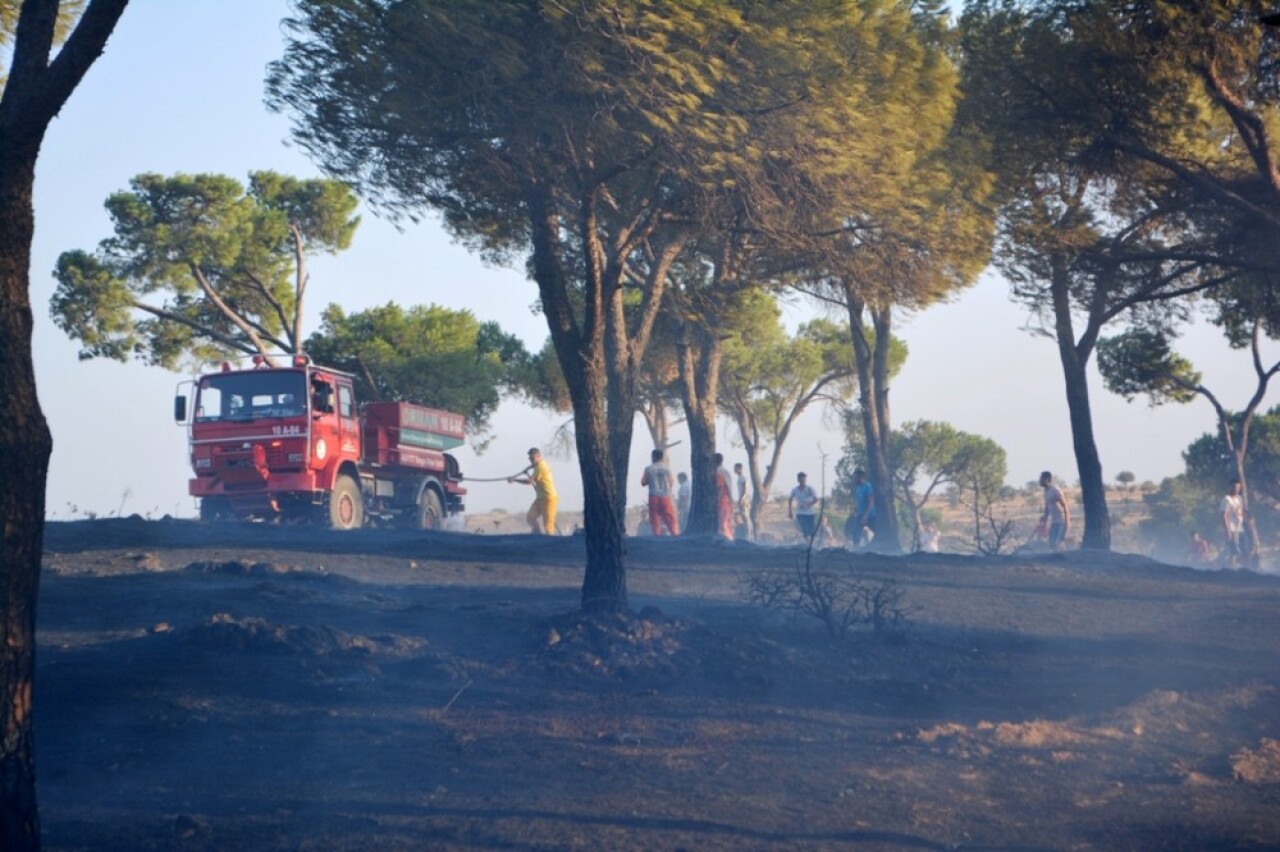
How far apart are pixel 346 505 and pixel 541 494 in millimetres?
3447

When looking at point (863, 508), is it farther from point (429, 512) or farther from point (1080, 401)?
point (429, 512)

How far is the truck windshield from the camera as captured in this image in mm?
20344

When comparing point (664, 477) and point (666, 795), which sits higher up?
point (664, 477)

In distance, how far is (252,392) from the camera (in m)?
20.4

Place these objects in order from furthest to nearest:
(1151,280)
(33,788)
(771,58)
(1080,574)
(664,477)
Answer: (664,477)
(1151,280)
(1080,574)
(771,58)
(33,788)

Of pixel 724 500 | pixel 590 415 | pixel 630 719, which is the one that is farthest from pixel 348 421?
pixel 630 719

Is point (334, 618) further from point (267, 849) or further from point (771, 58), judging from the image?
point (771, 58)

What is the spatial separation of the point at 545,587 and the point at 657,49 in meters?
5.79

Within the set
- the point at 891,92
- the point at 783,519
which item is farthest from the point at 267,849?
the point at 783,519

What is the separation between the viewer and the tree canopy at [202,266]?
3114cm

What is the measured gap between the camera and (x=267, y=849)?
5.82 metres

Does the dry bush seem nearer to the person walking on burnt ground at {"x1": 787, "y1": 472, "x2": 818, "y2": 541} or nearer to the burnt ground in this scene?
the burnt ground

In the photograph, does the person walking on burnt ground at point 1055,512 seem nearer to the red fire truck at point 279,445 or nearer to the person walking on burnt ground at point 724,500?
the person walking on burnt ground at point 724,500

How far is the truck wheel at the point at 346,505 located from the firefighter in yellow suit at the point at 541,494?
9.67 ft
